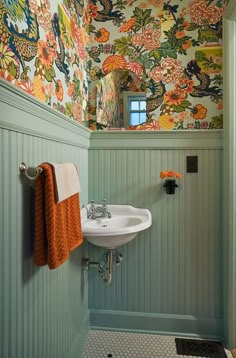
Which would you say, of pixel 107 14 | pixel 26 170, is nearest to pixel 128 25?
pixel 107 14

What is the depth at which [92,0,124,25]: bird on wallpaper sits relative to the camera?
2.00 metres

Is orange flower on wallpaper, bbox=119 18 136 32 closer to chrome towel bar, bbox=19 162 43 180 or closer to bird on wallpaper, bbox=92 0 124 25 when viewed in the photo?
bird on wallpaper, bbox=92 0 124 25

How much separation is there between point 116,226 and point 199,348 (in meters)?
1.01

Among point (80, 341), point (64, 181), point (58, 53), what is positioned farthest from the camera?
point (80, 341)

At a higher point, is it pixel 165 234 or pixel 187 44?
pixel 187 44

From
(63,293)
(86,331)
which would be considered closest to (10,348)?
(63,293)

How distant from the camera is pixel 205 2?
192 centimetres

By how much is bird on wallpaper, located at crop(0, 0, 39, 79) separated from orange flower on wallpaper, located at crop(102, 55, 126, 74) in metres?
0.94

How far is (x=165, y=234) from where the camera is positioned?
1.98 metres

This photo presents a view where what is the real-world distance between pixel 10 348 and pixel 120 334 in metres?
1.27

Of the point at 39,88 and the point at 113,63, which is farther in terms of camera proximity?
the point at 113,63

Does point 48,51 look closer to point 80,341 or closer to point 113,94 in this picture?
point 113,94

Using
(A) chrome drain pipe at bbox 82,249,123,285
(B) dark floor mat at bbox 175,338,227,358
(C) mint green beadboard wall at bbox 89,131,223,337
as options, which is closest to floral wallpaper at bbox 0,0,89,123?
(C) mint green beadboard wall at bbox 89,131,223,337

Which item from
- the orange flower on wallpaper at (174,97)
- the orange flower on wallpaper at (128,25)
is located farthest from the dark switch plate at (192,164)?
the orange flower on wallpaper at (128,25)
